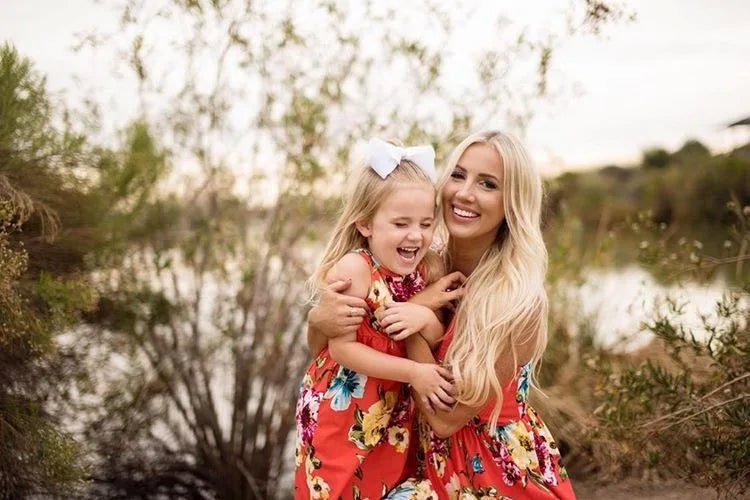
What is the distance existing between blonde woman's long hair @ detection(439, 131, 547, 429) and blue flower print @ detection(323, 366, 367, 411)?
271mm

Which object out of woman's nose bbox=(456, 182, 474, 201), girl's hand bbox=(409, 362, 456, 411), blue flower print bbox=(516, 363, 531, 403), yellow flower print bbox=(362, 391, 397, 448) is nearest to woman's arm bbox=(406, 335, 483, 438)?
girl's hand bbox=(409, 362, 456, 411)

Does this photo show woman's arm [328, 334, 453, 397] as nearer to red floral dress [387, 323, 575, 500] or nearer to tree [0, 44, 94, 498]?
red floral dress [387, 323, 575, 500]

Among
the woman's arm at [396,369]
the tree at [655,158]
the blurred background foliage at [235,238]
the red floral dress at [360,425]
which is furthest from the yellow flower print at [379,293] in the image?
the tree at [655,158]

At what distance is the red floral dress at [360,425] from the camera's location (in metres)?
2.18

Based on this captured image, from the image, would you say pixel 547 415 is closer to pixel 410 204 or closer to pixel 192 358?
pixel 192 358

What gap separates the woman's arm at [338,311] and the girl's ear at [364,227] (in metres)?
0.17

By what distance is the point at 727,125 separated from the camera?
288 cm

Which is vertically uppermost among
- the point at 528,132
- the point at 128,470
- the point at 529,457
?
the point at 528,132

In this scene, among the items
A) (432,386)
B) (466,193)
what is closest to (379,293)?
(432,386)

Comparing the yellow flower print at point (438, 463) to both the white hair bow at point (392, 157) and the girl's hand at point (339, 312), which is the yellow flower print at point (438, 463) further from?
the white hair bow at point (392, 157)

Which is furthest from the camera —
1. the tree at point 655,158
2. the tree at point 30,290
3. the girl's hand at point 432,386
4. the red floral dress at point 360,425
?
the tree at point 655,158

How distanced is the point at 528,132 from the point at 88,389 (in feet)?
→ 9.31

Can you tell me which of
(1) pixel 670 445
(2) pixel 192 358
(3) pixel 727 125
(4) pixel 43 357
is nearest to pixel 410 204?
(3) pixel 727 125

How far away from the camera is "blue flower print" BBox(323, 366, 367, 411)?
87.2 inches
